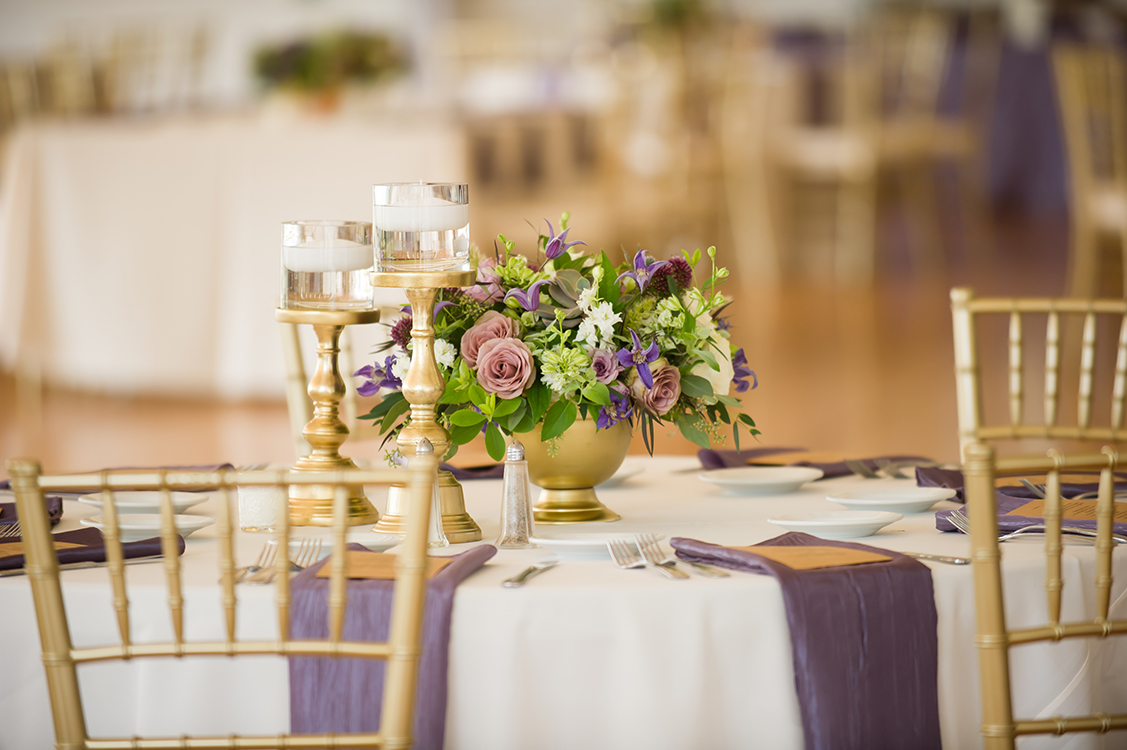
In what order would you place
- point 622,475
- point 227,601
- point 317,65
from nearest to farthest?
point 227,601
point 622,475
point 317,65

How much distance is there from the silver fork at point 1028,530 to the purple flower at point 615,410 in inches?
13.6

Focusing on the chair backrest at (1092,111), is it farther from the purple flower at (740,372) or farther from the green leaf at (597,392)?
the green leaf at (597,392)

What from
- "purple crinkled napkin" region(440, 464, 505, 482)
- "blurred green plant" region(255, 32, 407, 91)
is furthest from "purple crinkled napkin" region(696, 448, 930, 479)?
"blurred green plant" region(255, 32, 407, 91)

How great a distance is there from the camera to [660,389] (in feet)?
4.03

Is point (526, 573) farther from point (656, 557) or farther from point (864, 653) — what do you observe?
point (864, 653)

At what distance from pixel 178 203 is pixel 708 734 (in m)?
3.57

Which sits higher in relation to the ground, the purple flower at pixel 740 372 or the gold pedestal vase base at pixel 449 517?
the purple flower at pixel 740 372

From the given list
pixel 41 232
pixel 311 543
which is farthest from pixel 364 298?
pixel 41 232

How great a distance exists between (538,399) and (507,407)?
1.3 inches

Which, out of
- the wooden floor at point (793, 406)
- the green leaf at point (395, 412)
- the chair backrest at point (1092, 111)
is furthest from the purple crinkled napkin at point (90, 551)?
the chair backrest at point (1092, 111)

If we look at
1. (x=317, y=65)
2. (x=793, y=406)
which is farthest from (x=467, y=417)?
(x=317, y=65)

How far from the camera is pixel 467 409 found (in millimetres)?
1245

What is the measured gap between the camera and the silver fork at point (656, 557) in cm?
108

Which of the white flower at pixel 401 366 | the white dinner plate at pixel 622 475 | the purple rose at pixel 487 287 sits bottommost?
the white dinner plate at pixel 622 475
